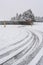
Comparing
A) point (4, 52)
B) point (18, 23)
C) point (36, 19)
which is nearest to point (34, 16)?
point (36, 19)

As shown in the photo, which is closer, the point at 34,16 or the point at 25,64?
the point at 25,64

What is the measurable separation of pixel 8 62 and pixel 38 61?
1.98 feet

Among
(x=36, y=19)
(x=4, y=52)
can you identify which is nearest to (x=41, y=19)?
(x=36, y=19)

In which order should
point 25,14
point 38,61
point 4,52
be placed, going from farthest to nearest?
1. point 25,14
2. point 4,52
3. point 38,61

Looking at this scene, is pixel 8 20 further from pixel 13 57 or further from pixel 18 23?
pixel 13 57

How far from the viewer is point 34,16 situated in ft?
54.7

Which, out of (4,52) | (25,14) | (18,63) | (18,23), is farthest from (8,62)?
(25,14)

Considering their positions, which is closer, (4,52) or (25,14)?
(4,52)

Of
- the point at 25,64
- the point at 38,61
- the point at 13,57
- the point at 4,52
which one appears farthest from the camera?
the point at 4,52

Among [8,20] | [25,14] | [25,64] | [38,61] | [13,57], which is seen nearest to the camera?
[25,64]

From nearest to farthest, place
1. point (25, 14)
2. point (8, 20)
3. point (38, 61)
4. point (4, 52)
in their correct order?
point (38, 61), point (4, 52), point (8, 20), point (25, 14)

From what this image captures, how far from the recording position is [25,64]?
9.17ft

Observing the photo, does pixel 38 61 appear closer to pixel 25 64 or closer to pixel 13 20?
pixel 25 64

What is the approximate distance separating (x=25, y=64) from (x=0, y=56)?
639 millimetres
